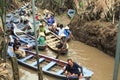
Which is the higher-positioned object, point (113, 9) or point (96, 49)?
point (113, 9)

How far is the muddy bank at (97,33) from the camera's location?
13.9 m

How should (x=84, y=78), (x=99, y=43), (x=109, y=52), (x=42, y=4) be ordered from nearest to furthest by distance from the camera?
(x=84, y=78) < (x=109, y=52) < (x=99, y=43) < (x=42, y=4)

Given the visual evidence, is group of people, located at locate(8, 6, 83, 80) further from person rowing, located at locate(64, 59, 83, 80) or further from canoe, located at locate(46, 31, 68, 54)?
canoe, located at locate(46, 31, 68, 54)

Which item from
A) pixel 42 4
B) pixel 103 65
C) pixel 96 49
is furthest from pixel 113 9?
pixel 42 4

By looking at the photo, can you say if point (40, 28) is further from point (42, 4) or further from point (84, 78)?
point (42, 4)

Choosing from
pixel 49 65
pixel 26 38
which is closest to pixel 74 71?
pixel 49 65

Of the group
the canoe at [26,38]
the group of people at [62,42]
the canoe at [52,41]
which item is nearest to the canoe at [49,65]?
the group of people at [62,42]

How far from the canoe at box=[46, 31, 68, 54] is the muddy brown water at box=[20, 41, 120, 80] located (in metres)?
0.27

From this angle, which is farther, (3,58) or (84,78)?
(84,78)

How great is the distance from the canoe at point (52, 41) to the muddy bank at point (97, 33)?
168cm

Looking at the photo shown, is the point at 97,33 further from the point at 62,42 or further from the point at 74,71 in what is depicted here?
the point at 74,71

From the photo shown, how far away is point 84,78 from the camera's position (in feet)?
32.2

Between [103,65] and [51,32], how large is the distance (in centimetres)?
514

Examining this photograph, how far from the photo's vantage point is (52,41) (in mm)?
15719
